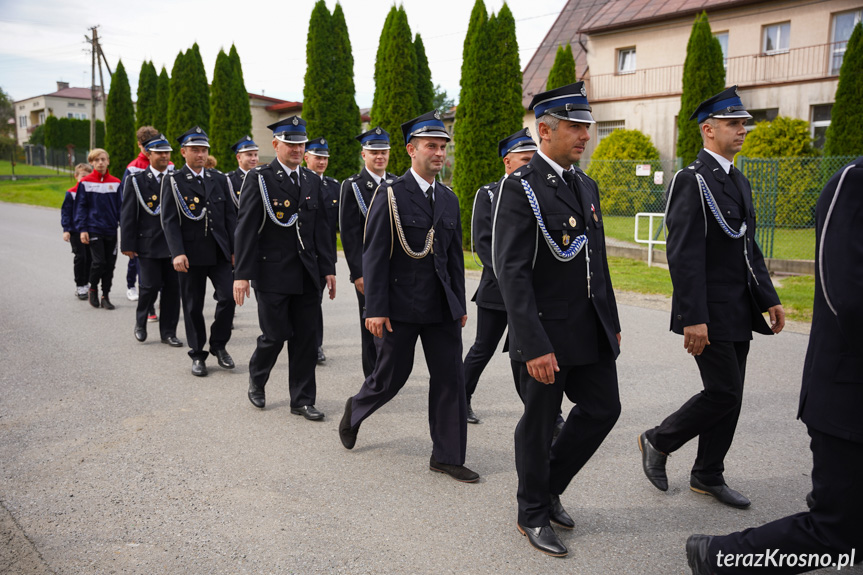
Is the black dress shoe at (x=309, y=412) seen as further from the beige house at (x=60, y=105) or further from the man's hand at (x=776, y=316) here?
the beige house at (x=60, y=105)

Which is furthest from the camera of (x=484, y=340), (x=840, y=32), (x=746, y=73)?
(x=746, y=73)

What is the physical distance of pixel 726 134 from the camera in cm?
392

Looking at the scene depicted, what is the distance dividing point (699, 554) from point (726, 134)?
225 centimetres

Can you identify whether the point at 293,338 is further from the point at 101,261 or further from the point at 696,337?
the point at 101,261

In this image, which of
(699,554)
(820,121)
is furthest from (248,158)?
(820,121)

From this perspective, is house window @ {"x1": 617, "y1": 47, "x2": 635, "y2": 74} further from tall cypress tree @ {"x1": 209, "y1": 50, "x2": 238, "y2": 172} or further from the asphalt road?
the asphalt road

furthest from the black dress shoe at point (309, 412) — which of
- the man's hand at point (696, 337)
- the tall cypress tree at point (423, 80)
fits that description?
the tall cypress tree at point (423, 80)

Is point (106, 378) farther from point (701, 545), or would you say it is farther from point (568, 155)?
point (701, 545)

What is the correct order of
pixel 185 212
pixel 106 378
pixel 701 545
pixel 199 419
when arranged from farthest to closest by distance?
1. pixel 185 212
2. pixel 106 378
3. pixel 199 419
4. pixel 701 545

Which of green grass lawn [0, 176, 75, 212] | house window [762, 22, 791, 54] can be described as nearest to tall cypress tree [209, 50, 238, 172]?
green grass lawn [0, 176, 75, 212]

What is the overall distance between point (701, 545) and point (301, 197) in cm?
394

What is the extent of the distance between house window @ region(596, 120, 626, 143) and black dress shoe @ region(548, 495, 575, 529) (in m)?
24.3

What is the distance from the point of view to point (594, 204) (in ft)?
11.6

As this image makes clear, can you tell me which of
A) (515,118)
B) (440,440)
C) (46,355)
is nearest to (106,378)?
(46,355)
